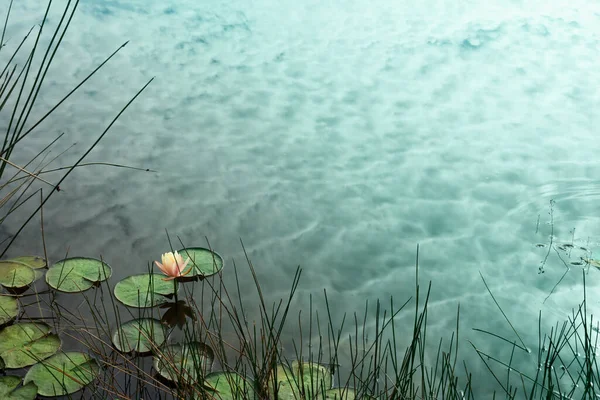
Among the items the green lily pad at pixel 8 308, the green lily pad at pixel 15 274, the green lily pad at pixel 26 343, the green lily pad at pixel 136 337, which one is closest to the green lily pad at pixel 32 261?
the green lily pad at pixel 15 274

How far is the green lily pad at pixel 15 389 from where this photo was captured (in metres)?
1.46

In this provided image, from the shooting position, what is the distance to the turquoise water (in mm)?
2160

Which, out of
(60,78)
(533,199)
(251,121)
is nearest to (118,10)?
(60,78)

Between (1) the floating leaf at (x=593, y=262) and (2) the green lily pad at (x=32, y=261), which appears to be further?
(1) the floating leaf at (x=593, y=262)

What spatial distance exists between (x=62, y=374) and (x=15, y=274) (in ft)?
1.62

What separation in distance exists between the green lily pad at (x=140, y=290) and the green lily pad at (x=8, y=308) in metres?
0.27

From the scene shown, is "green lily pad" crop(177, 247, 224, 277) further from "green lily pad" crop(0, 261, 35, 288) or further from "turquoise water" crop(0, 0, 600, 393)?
"green lily pad" crop(0, 261, 35, 288)

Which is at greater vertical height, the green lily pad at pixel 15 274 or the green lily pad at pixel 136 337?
the green lily pad at pixel 15 274

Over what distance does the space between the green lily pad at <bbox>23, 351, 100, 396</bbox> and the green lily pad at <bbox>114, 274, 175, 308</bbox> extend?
10.8 inches

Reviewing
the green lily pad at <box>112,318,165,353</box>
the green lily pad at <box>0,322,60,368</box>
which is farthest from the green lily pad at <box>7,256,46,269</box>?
the green lily pad at <box>112,318,165,353</box>

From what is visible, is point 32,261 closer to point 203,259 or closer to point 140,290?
point 140,290

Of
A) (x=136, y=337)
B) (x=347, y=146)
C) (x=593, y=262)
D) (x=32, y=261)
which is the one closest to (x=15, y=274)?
(x=32, y=261)

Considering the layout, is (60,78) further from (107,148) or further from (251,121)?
(251,121)

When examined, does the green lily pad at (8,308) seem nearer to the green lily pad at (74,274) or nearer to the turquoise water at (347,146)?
the green lily pad at (74,274)
